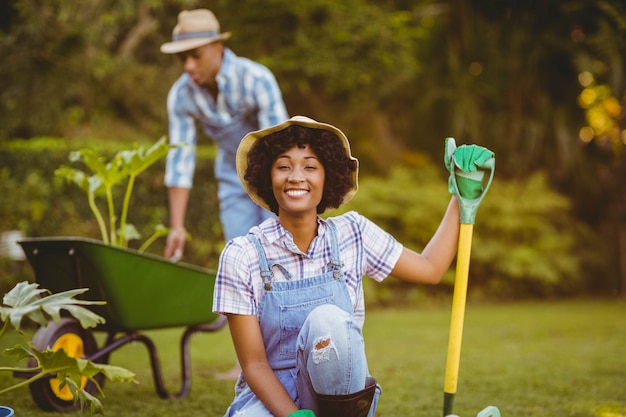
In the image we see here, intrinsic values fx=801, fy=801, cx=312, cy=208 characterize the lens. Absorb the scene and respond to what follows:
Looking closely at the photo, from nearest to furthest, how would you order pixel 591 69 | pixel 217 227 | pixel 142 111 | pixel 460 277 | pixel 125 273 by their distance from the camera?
pixel 460 277 < pixel 125 273 < pixel 217 227 < pixel 591 69 < pixel 142 111

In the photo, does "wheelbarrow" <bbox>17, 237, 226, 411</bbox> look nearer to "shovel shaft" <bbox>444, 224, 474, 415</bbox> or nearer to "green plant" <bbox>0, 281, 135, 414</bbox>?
"green plant" <bbox>0, 281, 135, 414</bbox>

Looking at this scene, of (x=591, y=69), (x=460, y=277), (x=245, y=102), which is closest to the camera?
(x=460, y=277)

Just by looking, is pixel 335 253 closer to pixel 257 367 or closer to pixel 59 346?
pixel 257 367

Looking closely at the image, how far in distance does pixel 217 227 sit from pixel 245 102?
136 inches

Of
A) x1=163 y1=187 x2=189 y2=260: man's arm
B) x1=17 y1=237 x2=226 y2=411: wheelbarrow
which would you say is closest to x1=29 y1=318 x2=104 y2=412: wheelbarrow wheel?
x1=17 y1=237 x2=226 y2=411: wheelbarrow

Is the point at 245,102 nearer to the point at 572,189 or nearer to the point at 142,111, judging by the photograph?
the point at 142,111

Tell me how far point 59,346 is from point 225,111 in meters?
1.26

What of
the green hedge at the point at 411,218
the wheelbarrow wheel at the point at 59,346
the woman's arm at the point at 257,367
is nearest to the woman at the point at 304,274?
the woman's arm at the point at 257,367

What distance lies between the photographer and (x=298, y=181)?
7.04 feet

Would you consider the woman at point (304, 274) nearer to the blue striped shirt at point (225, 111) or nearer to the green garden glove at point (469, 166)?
the green garden glove at point (469, 166)

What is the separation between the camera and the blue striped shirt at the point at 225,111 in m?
3.53

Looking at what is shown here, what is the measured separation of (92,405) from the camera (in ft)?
6.48

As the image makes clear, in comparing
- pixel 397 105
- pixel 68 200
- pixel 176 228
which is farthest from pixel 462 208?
pixel 397 105

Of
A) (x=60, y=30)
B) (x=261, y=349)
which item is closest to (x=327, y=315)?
(x=261, y=349)
